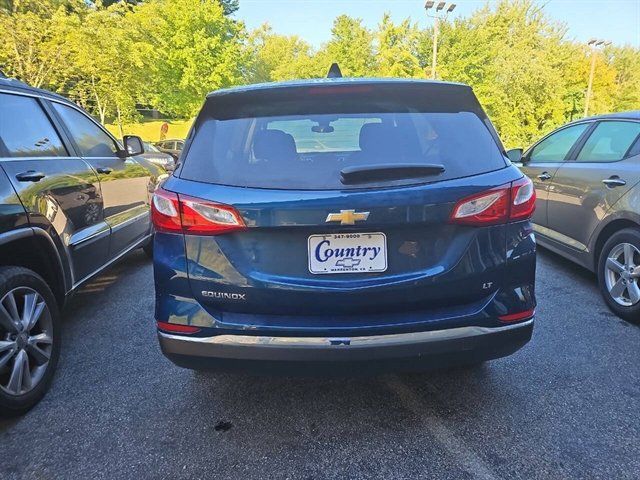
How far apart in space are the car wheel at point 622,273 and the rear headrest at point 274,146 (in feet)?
9.80

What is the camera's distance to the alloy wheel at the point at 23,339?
237 cm

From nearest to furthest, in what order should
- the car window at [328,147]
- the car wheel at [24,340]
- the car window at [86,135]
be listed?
the car window at [328,147], the car wheel at [24,340], the car window at [86,135]

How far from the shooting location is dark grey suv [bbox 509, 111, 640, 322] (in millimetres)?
3645

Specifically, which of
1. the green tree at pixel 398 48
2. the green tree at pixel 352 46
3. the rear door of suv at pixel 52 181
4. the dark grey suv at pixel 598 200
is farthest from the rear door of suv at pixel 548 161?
the green tree at pixel 352 46

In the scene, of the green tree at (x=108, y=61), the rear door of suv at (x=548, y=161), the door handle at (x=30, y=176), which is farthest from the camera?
the green tree at (x=108, y=61)

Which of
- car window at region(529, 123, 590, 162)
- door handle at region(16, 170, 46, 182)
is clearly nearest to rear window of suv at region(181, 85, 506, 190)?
door handle at region(16, 170, 46, 182)

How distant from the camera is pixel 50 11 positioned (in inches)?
935

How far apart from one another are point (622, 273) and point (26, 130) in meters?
4.56

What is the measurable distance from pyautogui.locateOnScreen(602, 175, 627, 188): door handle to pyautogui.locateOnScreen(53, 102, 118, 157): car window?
437 centimetres

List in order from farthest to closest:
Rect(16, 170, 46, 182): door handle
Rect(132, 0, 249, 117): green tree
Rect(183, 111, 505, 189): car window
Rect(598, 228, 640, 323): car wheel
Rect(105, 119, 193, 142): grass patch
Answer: Rect(105, 119, 193, 142): grass patch → Rect(132, 0, 249, 117): green tree → Rect(598, 228, 640, 323): car wheel → Rect(16, 170, 46, 182): door handle → Rect(183, 111, 505, 189): car window

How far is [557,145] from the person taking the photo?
5.10m

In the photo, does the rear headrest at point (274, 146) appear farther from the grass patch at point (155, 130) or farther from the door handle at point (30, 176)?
the grass patch at point (155, 130)

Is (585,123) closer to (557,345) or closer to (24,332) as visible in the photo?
(557,345)

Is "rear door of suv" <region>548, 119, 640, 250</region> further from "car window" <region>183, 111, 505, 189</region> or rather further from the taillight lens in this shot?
"car window" <region>183, 111, 505, 189</region>
